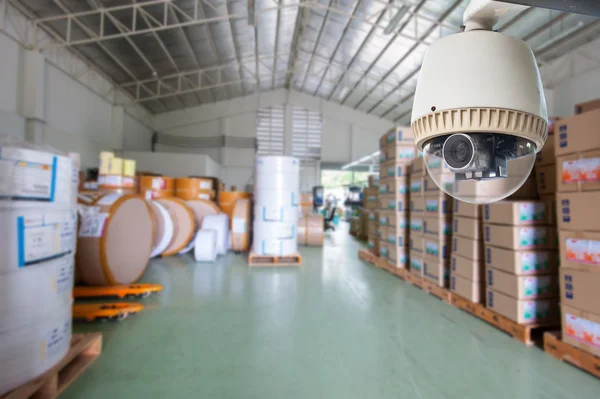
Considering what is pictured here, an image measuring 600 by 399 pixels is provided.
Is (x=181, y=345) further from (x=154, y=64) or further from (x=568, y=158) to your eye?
(x=154, y=64)

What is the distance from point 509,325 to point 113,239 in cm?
422

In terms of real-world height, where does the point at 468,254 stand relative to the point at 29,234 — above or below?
below

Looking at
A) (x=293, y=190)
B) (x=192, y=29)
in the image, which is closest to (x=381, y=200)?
(x=293, y=190)

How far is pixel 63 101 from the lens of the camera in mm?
9109

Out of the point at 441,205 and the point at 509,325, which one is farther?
the point at 441,205

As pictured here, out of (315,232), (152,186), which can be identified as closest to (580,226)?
(315,232)

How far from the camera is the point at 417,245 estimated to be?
4.62 meters

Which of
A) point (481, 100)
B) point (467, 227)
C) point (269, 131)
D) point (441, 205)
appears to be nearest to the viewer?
point (481, 100)

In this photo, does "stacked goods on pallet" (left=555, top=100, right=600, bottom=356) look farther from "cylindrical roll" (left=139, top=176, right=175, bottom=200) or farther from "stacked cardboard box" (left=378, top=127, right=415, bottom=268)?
"cylindrical roll" (left=139, top=176, right=175, bottom=200)

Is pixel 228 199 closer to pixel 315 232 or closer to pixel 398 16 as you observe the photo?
pixel 315 232

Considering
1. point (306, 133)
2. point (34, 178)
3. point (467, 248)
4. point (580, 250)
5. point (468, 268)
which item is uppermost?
point (306, 133)

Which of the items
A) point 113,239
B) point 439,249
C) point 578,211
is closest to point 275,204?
point 113,239

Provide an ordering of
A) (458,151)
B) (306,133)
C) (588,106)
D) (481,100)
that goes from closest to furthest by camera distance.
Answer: (481,100) → (458,151) → (588,106) → (306,133)

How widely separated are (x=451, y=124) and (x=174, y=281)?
14.9 ft
